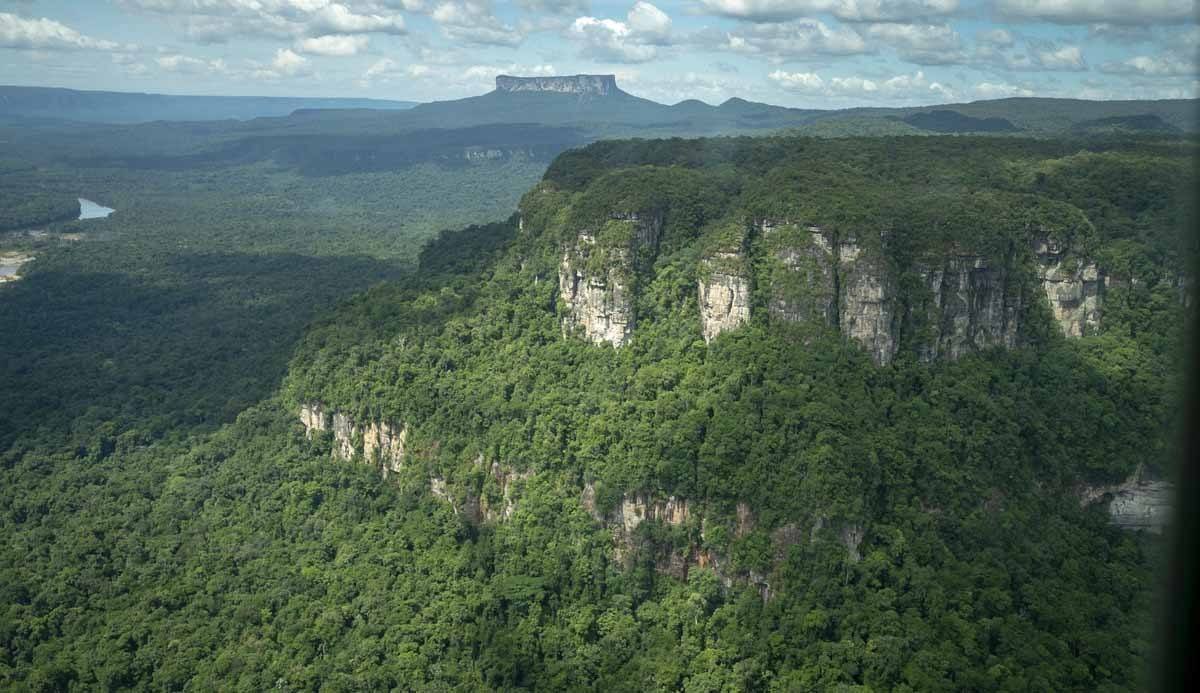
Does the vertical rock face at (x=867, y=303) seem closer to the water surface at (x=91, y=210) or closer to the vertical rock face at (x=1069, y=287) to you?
the vertical rock face at (x=1069, y=287)

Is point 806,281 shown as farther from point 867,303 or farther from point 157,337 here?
point 157,337

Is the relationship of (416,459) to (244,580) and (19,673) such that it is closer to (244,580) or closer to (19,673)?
(244,580)

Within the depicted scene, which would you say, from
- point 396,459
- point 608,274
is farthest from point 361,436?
point 608,274

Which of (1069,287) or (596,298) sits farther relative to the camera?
(596,298)

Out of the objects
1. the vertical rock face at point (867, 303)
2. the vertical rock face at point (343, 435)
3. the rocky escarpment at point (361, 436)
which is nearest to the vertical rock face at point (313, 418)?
the rocky escarpment at point (361, 436)

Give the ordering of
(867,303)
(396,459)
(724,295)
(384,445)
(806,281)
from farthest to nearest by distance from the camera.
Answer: (384,445) < (396,459) < (724,295) < (806,281) < (867,303)

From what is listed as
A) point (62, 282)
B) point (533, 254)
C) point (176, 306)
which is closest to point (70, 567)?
point (533, 254)
